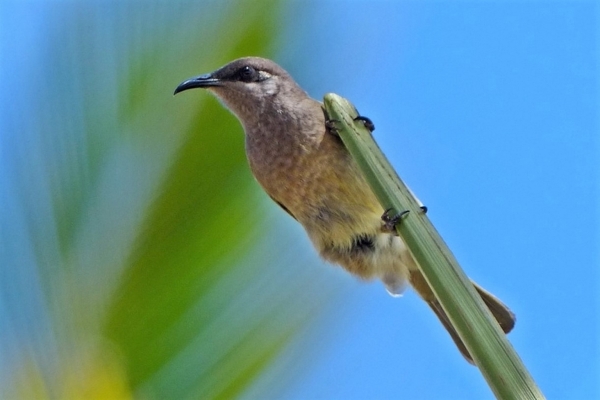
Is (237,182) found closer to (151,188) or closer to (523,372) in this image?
(151,188)

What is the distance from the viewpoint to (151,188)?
1939 millimetres

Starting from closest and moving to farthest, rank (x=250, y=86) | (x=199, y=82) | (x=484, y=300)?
1. (x=199, y=82)
2. (x=484, y=300)
3. (x=250, y=86)

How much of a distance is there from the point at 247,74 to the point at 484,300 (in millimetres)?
1574

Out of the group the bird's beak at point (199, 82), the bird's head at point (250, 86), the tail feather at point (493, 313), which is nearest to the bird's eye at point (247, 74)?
the bird's head at point (250, 86)

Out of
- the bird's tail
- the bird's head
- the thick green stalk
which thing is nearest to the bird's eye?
the bird's head

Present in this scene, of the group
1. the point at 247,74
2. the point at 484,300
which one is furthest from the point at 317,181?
the point at 484,300

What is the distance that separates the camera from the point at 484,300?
3039 mm

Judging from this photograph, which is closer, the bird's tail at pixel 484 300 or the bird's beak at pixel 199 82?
the bird's beak at pixel 199 82

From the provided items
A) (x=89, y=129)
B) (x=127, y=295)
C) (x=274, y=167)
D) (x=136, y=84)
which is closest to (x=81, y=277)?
(x=127, y=295)

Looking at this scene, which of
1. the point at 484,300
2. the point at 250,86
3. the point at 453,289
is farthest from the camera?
the point at 250,86

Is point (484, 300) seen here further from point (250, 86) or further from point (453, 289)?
point (453, 289)

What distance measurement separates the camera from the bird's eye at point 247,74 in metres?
3.46

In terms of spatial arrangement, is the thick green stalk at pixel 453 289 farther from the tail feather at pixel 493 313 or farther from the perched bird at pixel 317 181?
the tail feather at pixel 493 313

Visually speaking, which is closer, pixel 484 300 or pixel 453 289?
pixel 453 289
